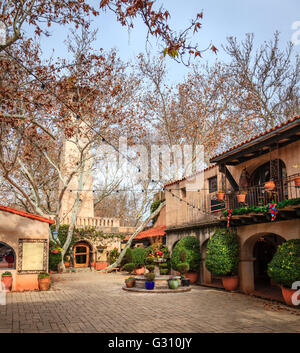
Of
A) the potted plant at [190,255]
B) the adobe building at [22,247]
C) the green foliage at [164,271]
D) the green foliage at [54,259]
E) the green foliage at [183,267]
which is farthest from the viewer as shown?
the green foliage at [54,259]

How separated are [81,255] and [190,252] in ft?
46.0

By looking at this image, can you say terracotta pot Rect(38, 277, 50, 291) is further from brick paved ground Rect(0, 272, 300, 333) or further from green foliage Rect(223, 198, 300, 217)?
green foliage Rect(223, 198, 300, 217)

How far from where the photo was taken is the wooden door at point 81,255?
91.5 feet

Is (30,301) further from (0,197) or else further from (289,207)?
(0,197)

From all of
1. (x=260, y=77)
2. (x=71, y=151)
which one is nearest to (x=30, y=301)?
(x=71, y=151)

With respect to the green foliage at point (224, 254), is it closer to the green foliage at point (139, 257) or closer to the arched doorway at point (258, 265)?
the arched doorway at point (258, 265)

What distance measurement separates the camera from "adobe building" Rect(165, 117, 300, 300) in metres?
11.4

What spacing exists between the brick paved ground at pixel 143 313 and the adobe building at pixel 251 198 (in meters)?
2.48

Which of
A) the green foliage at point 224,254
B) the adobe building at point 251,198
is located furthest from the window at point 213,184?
the green foliage at point 224,254

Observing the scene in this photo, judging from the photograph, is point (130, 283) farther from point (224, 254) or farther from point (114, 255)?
point (114, 255)

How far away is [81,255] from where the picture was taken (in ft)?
92.3

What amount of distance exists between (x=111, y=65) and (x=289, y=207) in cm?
1307

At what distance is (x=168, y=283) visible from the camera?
14.6 metres

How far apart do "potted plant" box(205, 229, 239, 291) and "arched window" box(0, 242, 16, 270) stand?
28.5 ft
